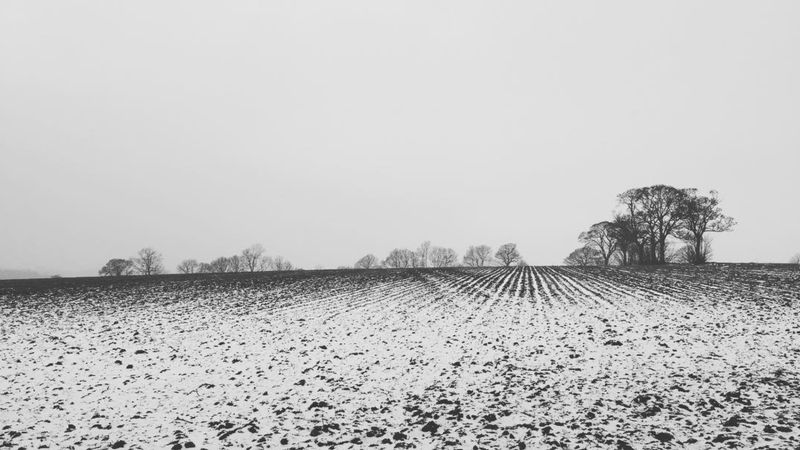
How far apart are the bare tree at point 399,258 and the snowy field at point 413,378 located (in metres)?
148

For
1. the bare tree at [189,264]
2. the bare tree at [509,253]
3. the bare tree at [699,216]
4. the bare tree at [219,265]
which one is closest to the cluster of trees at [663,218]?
the bare tree at [699,216]

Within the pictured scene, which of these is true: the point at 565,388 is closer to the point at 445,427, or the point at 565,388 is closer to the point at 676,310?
the point at 445,427

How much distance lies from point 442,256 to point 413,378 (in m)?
171

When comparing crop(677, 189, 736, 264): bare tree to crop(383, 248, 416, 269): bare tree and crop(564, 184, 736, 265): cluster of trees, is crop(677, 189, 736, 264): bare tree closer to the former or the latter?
crop(564, 184, 736, 265): cluster of trees

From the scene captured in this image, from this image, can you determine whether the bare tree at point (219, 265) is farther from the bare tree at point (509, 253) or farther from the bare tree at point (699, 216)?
the bare tree at point (699, 216)

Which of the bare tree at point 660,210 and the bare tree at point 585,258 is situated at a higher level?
the bare tree at point 660,210

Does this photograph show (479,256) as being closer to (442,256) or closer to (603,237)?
(442,256)

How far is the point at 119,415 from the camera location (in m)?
8.61

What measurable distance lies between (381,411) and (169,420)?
14.5 feet

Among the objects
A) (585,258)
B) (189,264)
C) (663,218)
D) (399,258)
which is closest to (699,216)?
(663,218)

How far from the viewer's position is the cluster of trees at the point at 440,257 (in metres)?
142

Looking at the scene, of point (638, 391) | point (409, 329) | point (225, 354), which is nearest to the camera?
point (638, 391)

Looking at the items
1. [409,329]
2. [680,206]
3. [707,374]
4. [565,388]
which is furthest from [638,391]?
[680,206]

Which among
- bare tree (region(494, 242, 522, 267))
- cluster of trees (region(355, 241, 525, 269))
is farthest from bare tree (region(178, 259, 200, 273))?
bare tree (region(494, 242, 522, 267))
